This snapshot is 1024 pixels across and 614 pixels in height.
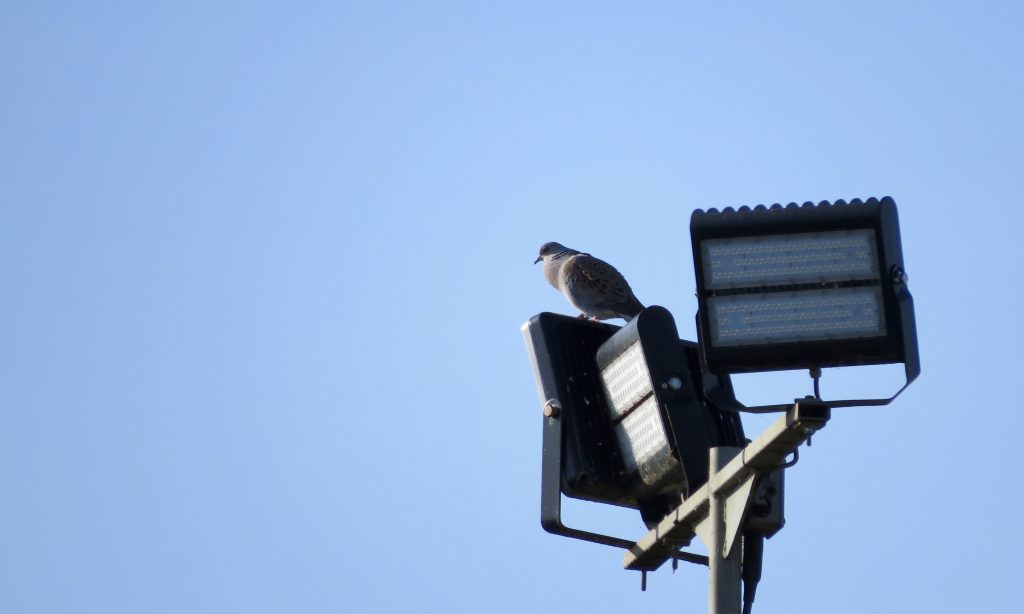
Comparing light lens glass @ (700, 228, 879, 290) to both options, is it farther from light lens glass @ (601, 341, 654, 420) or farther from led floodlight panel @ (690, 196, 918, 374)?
light lens glass @ (601, 341, 654, 420)

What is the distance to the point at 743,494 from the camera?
15.8 ft

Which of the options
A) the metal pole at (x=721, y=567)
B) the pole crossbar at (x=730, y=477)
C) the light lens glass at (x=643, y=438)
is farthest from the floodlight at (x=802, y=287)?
the light lens glass at (x=643, y=438)

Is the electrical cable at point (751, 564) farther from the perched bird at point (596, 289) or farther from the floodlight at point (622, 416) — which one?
the perched bird at point (596, 289)

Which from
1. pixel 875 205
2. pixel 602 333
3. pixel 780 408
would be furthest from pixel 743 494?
pixel 602 333

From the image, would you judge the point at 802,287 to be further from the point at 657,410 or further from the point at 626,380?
the point at 626,380

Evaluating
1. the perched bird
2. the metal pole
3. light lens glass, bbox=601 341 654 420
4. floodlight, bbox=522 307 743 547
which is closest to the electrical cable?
the metal pole

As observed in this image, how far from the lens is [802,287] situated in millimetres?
4453

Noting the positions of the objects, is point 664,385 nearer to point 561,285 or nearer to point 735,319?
point 735,319

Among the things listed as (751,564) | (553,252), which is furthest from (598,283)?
(751,564)

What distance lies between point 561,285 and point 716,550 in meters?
7.96

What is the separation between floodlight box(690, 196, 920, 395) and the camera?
439cm

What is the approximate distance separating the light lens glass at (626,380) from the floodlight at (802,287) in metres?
1.38

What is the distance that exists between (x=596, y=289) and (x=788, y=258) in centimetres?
779

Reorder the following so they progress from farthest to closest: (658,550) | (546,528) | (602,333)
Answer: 1. (602,333)
2. (546,528)
3. (658,550)
